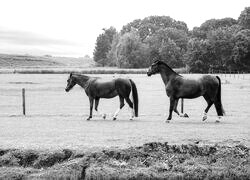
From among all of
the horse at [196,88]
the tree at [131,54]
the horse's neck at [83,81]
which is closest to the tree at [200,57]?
the tree at [131,54]

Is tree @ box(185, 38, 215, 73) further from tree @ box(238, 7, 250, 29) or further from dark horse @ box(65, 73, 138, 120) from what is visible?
dark horse @ box(65, 73, 138, 120)

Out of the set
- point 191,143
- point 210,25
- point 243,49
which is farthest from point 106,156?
point 210,25

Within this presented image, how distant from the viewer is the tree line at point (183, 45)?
95688 millimetres

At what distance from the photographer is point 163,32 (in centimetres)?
12756

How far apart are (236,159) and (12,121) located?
11661 millimetres

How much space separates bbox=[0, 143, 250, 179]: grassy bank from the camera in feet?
→ 44.3

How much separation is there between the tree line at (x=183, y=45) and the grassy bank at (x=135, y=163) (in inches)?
3146

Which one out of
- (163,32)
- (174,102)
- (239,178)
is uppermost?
(163,32)

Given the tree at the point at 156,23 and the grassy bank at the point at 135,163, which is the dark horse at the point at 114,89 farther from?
the tree at the point at 156,23

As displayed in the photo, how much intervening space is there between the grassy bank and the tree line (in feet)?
262

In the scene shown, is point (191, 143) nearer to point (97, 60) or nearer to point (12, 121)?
point (12, 121)

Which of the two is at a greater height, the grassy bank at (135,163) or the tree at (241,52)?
the tree at (241,52)

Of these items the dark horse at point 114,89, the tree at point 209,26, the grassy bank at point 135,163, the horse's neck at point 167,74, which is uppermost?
the tree at point 209,26

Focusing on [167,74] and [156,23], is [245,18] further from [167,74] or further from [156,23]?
[167,74]
